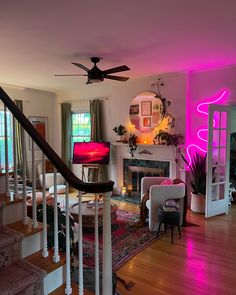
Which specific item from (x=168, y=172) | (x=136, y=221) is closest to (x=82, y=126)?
(x=168, y=172)

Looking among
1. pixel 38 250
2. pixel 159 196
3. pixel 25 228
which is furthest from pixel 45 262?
pixel 159 196

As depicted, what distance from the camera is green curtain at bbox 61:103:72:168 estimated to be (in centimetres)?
719

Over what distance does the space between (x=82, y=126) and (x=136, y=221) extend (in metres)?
3.54

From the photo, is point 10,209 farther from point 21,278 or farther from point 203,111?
point 203,111

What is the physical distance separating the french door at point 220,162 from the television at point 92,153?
2.49 m

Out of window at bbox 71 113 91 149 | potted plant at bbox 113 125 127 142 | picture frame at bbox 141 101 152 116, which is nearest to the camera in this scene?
picture frame at bbox 141 101 152 116

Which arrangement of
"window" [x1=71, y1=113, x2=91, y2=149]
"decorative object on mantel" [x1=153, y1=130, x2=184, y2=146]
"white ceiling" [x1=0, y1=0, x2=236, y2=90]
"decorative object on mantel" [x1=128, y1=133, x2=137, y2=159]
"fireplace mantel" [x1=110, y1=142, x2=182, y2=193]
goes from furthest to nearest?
"window" [x1=71, y1=113, x2=91, y2=149], "decorative object on mantel" [x1=128, y1=133, x2=137, y2=159], "fireplace mantel" [x1=110, y1=142, x2=182, y2=193], "decorative object on mantel" [x1=153, y1=130, x2=184, y2=146], "white ceiling" [x1=0, y1=0, x2=236, y2=90]

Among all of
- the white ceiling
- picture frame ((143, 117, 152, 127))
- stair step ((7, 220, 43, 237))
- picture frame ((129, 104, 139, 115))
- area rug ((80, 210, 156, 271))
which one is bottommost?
area rug ((80, 210, 156, 271))

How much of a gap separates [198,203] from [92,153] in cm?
275

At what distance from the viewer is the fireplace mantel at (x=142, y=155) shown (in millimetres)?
5387

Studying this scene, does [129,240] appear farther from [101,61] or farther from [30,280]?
[101,61]

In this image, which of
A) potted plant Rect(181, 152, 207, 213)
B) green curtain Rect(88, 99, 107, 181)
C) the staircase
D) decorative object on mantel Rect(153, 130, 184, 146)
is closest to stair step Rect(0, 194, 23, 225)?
the staircase

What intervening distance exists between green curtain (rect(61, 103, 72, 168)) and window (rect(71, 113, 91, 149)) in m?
0.12

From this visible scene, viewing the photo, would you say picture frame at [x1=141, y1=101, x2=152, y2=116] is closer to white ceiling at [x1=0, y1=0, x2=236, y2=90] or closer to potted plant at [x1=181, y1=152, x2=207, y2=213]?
white ceiling at [x1=0, y1=0, x2=236, y2=90]
